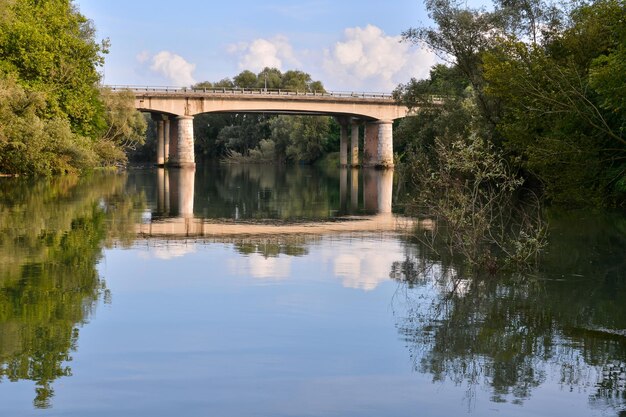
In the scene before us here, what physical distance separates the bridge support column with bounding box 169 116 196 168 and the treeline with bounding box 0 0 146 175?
20.5m

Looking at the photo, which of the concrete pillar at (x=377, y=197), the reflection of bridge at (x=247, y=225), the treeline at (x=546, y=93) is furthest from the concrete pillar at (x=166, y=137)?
the reflection of bridge at (x=247, y=225)

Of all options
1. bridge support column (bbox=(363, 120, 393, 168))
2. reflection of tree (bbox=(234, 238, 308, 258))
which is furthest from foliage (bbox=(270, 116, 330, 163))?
reflection of tree (bbox=(234, 238, 308, 258))

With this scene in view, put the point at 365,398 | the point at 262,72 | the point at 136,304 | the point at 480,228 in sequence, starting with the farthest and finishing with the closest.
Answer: the point at 262,72
the point at 480,228
the point at 136,304
the point at 365,398

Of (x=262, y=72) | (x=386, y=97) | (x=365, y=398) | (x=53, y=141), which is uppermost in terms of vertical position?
(x=262, y=72)

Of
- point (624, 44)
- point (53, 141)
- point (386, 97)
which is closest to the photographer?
point (624, 44)

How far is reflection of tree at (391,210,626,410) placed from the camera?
1061cm

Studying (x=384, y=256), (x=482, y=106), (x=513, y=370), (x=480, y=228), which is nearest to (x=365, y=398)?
(x=513, y=370)

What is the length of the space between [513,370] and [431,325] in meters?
2.58

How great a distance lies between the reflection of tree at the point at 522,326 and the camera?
10.6 metres

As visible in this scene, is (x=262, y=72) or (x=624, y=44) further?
(x=262, y=72)

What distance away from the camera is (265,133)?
422 feet

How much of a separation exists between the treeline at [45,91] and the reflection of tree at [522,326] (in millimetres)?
33863

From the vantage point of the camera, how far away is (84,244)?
22.0 meters

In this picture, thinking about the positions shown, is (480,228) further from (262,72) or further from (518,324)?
(262,72)
